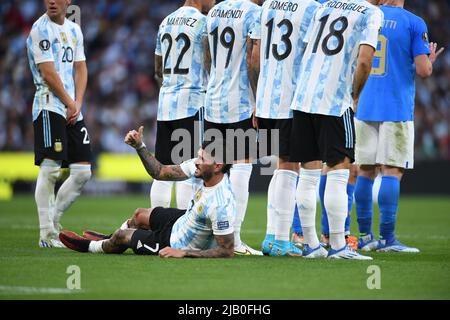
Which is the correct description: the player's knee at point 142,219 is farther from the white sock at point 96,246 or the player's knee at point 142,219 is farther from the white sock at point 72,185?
the white sock at point 72,185

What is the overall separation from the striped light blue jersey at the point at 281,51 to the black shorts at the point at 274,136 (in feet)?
0.32

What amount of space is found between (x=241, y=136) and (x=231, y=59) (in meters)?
0.79

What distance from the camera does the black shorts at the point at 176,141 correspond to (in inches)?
388

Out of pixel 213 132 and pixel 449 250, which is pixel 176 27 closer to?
pixel 213 132

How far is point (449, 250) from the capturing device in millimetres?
10086

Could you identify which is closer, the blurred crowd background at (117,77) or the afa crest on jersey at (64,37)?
the afa crest on jersey at (64,37)

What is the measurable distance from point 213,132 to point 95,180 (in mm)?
13400

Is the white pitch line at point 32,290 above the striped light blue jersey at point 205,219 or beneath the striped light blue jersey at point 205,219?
beneath

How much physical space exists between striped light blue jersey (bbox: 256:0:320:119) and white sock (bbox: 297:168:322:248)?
65 cm

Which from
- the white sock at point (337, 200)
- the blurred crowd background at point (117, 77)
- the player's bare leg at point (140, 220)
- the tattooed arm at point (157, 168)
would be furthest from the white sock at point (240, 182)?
the blurred crowd background at point (117, 77)

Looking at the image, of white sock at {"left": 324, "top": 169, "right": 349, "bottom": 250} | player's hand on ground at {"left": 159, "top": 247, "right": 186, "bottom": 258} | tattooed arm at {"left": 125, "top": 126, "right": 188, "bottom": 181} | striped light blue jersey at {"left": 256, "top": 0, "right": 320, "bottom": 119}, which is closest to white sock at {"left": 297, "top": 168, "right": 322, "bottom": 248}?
white sock at {"left": 324, "top": 169, "right": 349, "bottom": 250}

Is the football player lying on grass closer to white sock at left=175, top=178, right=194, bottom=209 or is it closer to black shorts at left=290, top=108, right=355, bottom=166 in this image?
black shorts at left=290, top=108, right=355, bottom=166

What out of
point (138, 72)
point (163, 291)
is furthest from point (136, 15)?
point (163, 291)

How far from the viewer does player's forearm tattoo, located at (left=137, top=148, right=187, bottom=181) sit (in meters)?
8.65
